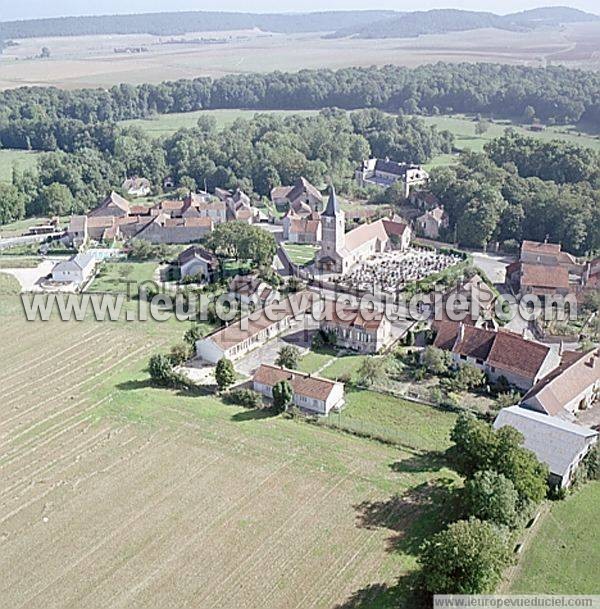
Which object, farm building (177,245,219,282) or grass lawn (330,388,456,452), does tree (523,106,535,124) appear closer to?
farm building (177,245,219,282)

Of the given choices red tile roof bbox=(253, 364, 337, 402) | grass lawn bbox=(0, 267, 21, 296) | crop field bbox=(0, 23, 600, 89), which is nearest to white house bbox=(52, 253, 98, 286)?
grass lawn bbox=(0, 267, 21, 296)

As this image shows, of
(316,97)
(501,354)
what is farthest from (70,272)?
(316,97)

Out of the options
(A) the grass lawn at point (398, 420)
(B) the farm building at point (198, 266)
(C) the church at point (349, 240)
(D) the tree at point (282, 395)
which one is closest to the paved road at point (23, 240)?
(B) the farm building at point (198, 266)

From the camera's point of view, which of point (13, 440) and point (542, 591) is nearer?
point (542, 591)

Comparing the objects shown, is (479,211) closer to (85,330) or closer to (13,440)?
(85,330)

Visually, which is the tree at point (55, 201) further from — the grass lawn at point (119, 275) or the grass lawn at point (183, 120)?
the grass lawn at point (183, 120)

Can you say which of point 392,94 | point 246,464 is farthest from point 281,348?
point 392,94
